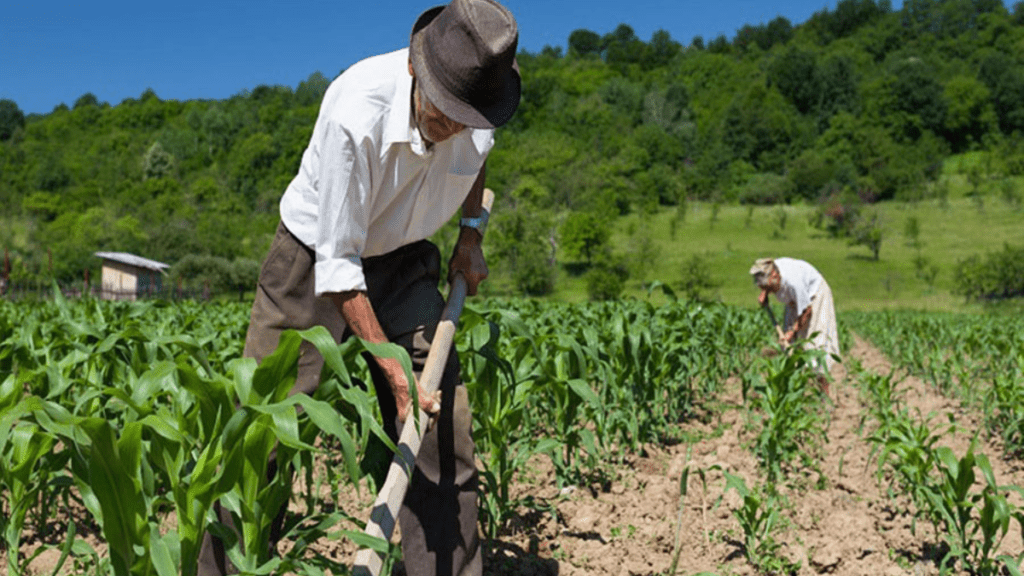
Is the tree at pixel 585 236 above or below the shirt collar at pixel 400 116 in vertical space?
above

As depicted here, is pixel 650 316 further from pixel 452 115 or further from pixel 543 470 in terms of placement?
pixel 452 115

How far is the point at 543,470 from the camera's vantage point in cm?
441

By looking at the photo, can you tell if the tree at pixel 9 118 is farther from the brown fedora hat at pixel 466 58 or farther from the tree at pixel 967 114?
the brown fedora hat at pixel 466 58

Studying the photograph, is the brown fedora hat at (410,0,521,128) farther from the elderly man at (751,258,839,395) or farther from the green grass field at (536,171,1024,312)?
the green grass field at (536,171,1024,312)

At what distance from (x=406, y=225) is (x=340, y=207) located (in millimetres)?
376

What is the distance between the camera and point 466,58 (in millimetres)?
2107

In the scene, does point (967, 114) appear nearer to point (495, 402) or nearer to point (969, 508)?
point (969, 508)

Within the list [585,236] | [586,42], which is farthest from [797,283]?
[586,42]

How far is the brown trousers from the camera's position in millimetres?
2512

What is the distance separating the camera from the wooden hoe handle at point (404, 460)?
2084mm

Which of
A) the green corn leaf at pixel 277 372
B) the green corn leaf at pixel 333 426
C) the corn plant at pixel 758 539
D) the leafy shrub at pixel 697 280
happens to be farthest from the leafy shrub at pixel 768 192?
the green corn leaf at pixel 333 426

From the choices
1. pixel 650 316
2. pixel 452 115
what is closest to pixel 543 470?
pixel 650 316

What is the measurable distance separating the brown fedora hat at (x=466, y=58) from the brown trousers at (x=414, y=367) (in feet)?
2.03

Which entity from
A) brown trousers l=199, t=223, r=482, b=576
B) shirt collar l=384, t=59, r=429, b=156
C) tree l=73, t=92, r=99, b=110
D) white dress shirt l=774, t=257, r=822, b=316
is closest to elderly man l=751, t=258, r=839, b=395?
white dress shirt l=774, t=257, r=822, b=316
